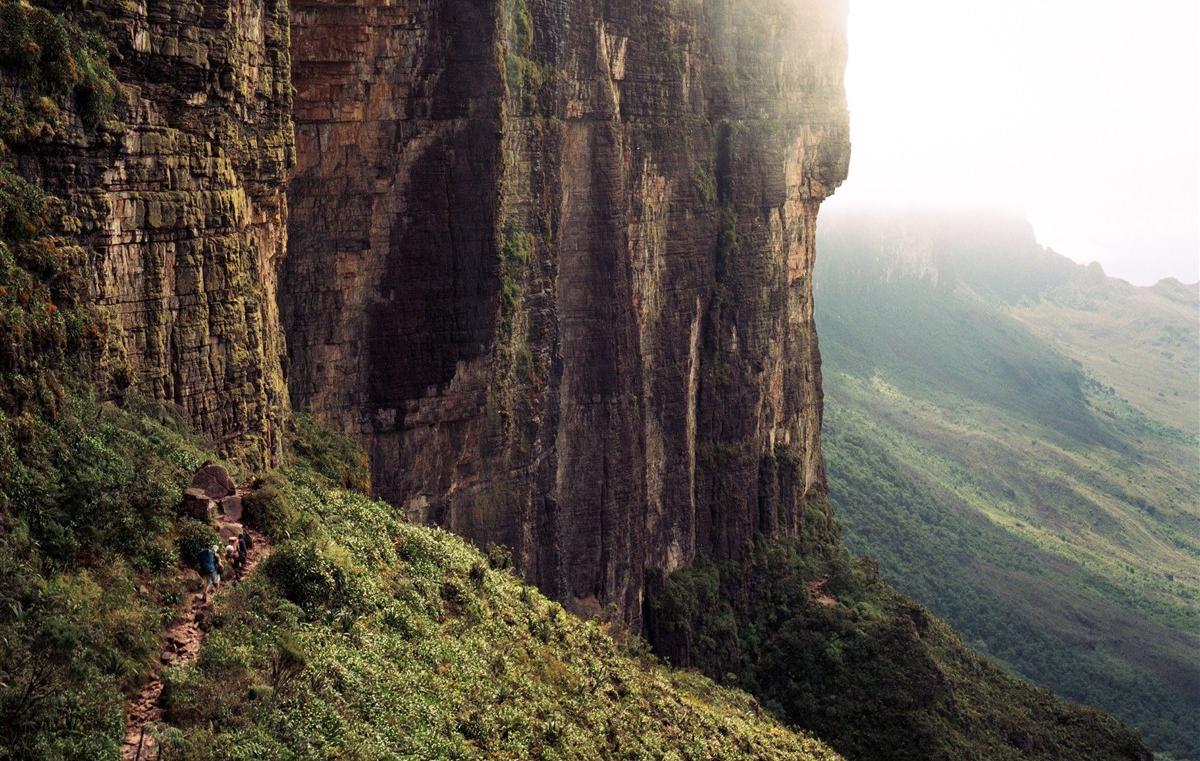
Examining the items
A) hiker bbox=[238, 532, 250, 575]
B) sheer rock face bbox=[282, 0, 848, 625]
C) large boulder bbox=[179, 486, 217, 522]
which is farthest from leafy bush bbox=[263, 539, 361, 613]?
sheer rock face bbox=[282, 0, 848, 625]

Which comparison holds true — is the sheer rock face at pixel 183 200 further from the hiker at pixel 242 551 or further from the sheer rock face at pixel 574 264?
the sheer rock face at pixel 574 264

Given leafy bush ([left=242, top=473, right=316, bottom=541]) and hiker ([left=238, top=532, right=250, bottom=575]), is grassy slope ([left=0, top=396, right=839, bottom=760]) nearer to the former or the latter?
leafy bush ([left=242, top=473, right=316, bottom=541])

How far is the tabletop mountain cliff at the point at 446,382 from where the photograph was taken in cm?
1800

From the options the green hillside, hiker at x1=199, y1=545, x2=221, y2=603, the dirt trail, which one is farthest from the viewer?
the green hillside

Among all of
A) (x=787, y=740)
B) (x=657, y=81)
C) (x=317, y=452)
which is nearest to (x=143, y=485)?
(x=317, y=452)

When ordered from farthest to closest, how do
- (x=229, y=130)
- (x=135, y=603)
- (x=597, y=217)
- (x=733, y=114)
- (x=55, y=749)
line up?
(x=733, y=114) → (x=597, y=217) → (x=229, y=130) → (x=135, y=603) → (x=55, y=749)

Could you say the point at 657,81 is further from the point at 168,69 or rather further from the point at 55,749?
the point at 55,749

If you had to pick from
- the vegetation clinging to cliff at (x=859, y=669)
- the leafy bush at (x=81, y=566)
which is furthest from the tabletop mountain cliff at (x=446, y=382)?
the vegetation clinging to cliff at (x=859, y=669)

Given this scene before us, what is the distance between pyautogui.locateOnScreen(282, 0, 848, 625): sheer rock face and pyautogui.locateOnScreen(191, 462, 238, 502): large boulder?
13269mm

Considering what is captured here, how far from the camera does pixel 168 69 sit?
21453 millimetres

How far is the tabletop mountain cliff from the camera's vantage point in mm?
18000

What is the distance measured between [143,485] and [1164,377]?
169 metres

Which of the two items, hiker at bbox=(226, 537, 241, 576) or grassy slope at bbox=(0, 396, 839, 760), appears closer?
grassy slope at bbox=(0, 396, 839, 760)

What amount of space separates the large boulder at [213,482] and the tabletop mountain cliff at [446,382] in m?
0.34
